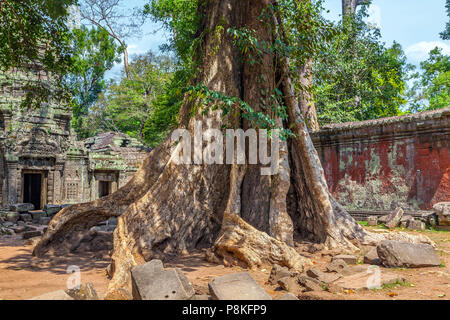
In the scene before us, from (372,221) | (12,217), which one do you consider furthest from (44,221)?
(372,221)

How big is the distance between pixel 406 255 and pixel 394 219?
3806 mm

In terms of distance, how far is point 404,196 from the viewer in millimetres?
8578

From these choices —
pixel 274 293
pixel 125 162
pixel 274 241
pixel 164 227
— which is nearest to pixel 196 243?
pixel 164 227

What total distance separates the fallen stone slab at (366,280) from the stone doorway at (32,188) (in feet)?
58.3

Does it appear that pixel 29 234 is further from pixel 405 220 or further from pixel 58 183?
pixel 58 183

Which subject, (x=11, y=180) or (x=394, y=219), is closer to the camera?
(x=394, y=219)

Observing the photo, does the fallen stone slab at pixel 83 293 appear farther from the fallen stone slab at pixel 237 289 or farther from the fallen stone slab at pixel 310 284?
the fallen stone slab at pixel 310 284

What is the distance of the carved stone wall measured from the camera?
7957 mm

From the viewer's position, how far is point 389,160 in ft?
29.3

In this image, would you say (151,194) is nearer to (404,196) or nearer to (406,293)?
(406,293)

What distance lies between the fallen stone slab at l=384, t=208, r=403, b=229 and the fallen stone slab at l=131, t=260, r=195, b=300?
20.4 feet

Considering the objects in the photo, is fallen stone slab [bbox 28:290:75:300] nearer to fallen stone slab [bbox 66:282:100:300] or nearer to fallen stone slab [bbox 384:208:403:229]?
fallen stone slab [bbox 66:282:100:300]

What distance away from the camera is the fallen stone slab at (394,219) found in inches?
306
